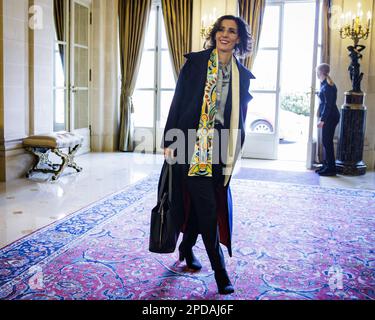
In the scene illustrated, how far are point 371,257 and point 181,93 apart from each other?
1885mm

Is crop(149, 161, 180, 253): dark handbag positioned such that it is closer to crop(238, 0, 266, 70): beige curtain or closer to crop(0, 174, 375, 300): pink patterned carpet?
crop(0, 174, 375, 300): pink patterned carpet

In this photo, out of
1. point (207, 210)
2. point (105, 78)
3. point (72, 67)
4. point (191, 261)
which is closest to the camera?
point (207, 210)

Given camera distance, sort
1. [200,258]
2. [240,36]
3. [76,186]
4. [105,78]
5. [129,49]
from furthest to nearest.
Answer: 1. [105,78]
2. [129,49]
3. [76,186]
4. [200,258]
5. [240,36]

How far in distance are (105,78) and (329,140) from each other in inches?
166

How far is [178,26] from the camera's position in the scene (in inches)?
314

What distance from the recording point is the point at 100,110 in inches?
331

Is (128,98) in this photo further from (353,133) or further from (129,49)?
(353,133)

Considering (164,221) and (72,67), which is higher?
(72,67)

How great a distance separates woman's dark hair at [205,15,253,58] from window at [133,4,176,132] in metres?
5.63

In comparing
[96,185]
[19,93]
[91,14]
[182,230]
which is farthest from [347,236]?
[91,14]

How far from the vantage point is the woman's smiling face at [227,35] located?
266 cm

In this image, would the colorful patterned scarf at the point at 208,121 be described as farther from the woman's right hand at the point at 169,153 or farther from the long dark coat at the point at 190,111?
the woman's right hand at the point at 169,153

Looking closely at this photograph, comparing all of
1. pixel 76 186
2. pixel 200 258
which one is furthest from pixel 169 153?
pixel 76 186
